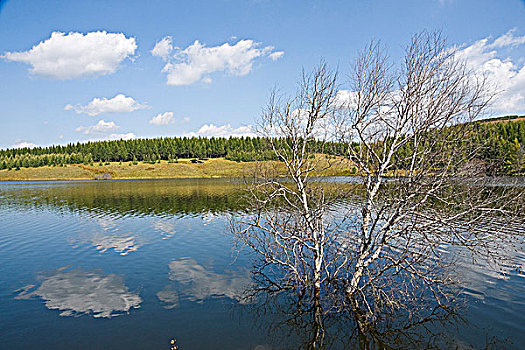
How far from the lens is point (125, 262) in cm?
2077

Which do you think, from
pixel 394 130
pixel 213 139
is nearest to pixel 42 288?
pixel 394 130

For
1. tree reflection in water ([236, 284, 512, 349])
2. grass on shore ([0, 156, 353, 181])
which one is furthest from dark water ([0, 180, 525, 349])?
grass on shore ([0, 156, 353, 181])

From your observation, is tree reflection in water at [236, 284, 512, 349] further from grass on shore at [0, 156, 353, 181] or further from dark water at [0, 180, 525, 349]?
grass on shore at [0, 156, 353, 181]

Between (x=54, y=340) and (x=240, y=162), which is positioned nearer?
(x=54, y=340)

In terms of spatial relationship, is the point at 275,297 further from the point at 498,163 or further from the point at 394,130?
the point at 498,163

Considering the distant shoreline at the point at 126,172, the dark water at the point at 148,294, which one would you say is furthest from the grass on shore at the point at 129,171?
the dark water at the point at 148,294

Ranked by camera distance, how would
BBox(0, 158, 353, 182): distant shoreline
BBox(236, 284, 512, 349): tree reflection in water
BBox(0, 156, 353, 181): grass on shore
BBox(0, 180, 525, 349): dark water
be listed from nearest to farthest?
BBox(236, 284, 512, 349): tree reflection in water
BBox(0, 180, 525, 349): dark water
BBox(0, 158, 353, 182): distant shoreline
BBox(0, 156, 353, 181): grass on shore

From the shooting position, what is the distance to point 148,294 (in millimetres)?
15922

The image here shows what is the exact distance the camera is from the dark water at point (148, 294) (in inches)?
471

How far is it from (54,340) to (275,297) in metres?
9.00

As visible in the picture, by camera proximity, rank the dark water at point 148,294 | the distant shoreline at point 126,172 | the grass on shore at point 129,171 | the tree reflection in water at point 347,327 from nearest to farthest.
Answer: the tree reflection in water at point 347,327, the dark water at point 148,294, the distant shoreline at point 126,172, the grass on shore at point 129,171

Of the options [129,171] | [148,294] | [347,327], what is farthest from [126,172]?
[347,327]

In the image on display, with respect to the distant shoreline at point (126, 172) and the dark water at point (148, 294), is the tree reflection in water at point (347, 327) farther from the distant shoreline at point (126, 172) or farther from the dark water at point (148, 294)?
the distant shoreline at point (126, 172)

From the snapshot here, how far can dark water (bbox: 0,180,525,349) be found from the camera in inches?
471
